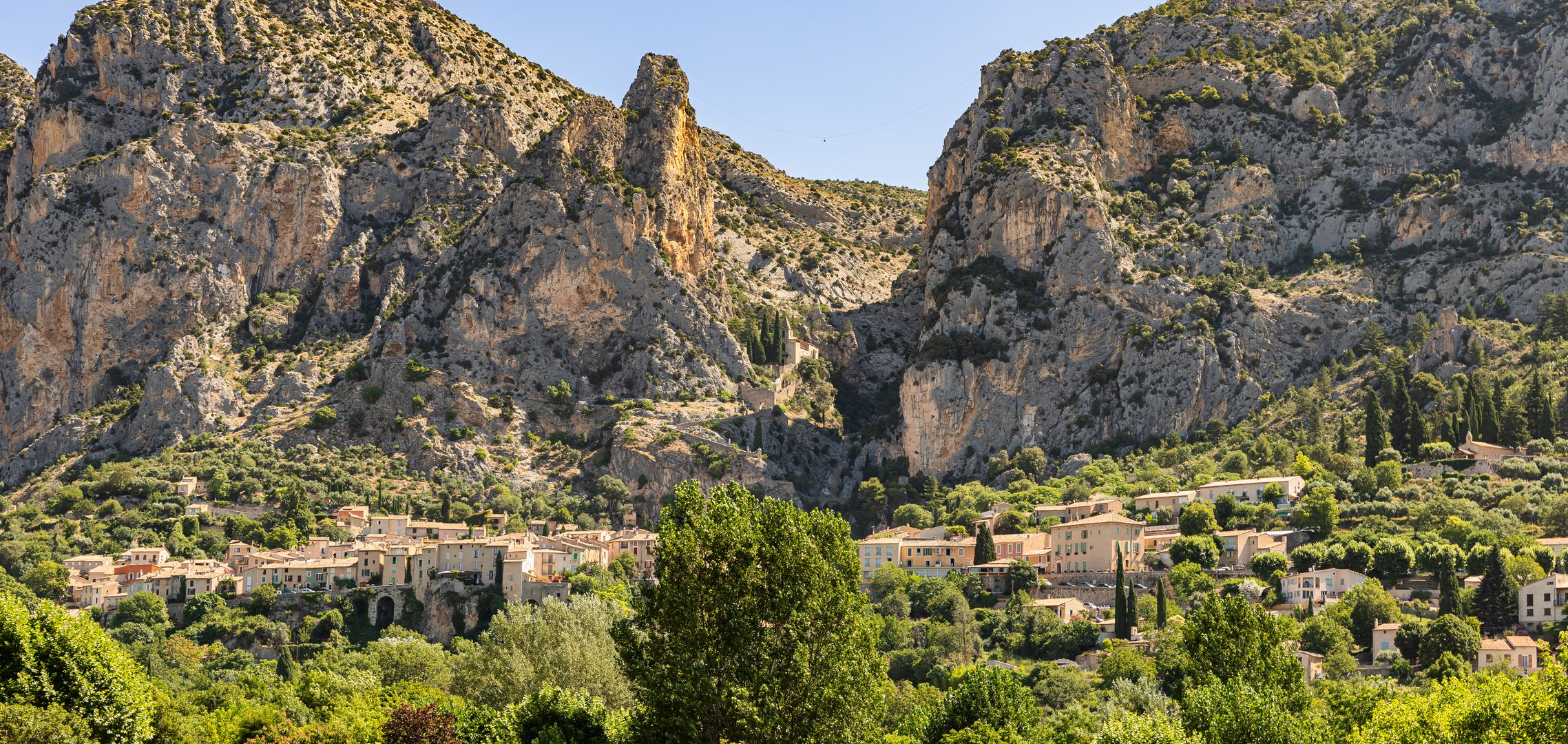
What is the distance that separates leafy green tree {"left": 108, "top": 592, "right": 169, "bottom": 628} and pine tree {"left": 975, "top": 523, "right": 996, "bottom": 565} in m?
52.2

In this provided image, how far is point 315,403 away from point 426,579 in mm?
35770

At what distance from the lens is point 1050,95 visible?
15562cm

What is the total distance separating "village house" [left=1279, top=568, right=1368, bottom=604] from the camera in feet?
294

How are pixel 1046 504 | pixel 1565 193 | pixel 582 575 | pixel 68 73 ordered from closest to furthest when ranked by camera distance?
pixel 582 575 < pixel 1046 504 < pixel 1565 193 < pixel 68 73

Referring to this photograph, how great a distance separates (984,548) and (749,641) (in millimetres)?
65088

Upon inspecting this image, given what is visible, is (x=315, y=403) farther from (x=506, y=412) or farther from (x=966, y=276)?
(x=966, y=276)

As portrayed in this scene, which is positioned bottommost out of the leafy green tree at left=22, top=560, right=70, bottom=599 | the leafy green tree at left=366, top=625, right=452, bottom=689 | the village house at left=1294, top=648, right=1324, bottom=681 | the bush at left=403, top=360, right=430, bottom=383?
the leafy green tree at left=366, top=625, right=452, bottom=689

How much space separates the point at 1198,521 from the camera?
104812 mm

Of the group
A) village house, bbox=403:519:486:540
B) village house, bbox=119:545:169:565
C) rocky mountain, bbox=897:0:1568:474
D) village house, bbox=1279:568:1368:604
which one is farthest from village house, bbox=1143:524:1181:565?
village house, bbox=119:545:169:565

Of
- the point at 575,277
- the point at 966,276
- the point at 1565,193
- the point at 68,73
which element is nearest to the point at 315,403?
the point at 575,277

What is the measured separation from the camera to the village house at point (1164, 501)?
112812mm

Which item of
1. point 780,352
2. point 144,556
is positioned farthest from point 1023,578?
point 144,556

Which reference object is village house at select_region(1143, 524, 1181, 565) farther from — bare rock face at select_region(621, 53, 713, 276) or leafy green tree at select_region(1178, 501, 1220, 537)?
bare rock face at select_region(621, 53, 713, 276)

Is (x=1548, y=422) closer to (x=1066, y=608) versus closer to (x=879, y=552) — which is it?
(x=1066, y=608)
